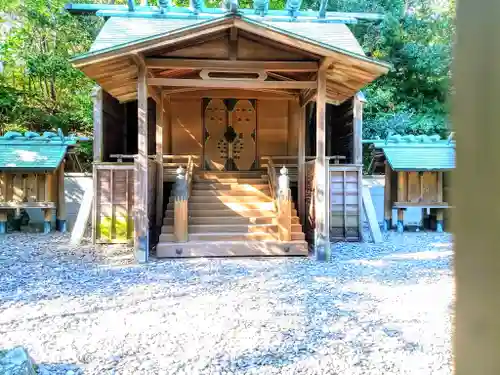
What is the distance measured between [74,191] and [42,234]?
1826 mm

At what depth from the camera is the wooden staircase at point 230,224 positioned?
7.29m

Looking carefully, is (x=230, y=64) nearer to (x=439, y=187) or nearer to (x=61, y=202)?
(x=61, y=202)

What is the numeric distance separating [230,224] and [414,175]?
5.39 metres

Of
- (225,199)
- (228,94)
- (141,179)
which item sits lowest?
(225,199)

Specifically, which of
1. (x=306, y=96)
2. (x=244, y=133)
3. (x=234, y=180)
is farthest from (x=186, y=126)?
(x=306, y=96)

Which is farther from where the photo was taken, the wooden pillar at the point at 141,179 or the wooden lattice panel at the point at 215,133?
the wooden lattice panel at the point at 215,133

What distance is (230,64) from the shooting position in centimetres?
699

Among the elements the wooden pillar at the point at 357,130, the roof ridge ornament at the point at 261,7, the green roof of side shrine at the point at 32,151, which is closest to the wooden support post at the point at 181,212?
the wooden pillar at the point at 357,130

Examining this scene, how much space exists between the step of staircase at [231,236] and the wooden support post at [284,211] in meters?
0.17

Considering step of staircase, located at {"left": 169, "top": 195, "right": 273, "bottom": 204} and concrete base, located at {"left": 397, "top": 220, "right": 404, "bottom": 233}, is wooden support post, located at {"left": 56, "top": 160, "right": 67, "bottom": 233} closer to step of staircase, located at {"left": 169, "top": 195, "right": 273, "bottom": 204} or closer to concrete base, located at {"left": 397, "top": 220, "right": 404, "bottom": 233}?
step of staircase, located at {"left": 169, "top": 195, "right": 273, "bottom": 204}

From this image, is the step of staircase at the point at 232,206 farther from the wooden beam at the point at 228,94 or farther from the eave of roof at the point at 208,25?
the wooden beam at the point at 228,94

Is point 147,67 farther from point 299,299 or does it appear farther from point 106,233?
point 299,299

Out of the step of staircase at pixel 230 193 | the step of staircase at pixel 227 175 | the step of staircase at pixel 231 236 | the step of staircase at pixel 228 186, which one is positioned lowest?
the step of staircase at pixel 231 236

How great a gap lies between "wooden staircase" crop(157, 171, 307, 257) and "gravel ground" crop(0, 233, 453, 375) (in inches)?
13.2
